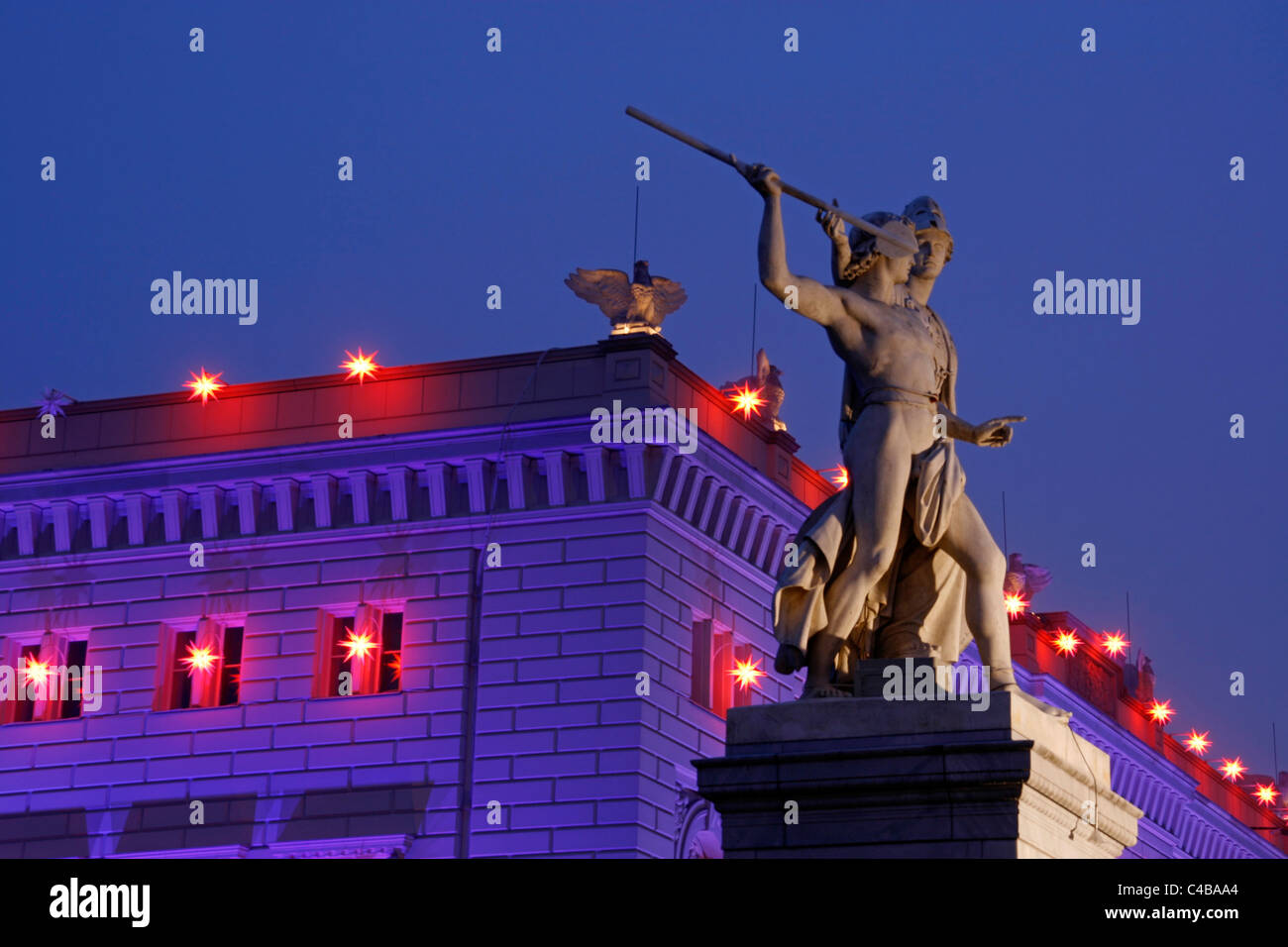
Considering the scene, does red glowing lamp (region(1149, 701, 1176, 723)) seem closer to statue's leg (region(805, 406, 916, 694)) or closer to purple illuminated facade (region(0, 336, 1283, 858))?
purple illuminated facade (region(0, 336, 1283, 858))

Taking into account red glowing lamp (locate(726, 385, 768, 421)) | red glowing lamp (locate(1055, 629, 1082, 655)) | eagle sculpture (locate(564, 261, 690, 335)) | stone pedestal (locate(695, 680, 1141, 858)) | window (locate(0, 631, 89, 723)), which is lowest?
stone pedestal (locate(695, 680, 1141, 858))

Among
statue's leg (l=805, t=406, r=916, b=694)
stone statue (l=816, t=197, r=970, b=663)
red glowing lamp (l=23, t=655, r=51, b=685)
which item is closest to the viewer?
statue's leg (l=805, t=406, r=916, b=694)

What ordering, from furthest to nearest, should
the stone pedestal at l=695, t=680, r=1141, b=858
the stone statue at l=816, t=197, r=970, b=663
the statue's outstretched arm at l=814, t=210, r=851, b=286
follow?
the statue's outstretched arm at l=814, t=210, r=851, b=286, the stone statue at l=816, t=197, r=970, b=663, the stone pedestal at l=695, t=680, r=1141, b=858

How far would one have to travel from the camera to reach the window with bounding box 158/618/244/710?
136 feet

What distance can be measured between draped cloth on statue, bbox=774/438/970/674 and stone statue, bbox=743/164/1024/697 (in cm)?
1

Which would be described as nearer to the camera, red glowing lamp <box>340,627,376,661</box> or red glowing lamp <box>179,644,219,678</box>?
red glowing lamp <box>340,627,376,661</box>

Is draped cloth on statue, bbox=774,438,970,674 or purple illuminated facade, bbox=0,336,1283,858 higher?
purple illuminated facade, bbox=0,336,1283,858

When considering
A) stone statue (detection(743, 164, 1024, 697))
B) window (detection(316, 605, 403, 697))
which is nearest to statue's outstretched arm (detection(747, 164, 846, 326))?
stone statue (detection(743, 164, 1024, 697))

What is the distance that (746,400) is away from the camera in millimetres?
43188

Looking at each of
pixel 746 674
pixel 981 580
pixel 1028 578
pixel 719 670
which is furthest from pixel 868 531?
pixel 1028 578

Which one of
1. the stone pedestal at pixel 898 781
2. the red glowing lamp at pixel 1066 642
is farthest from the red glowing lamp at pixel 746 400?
the stone pedestal at pixel 898 781

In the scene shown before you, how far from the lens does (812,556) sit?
1459cm
